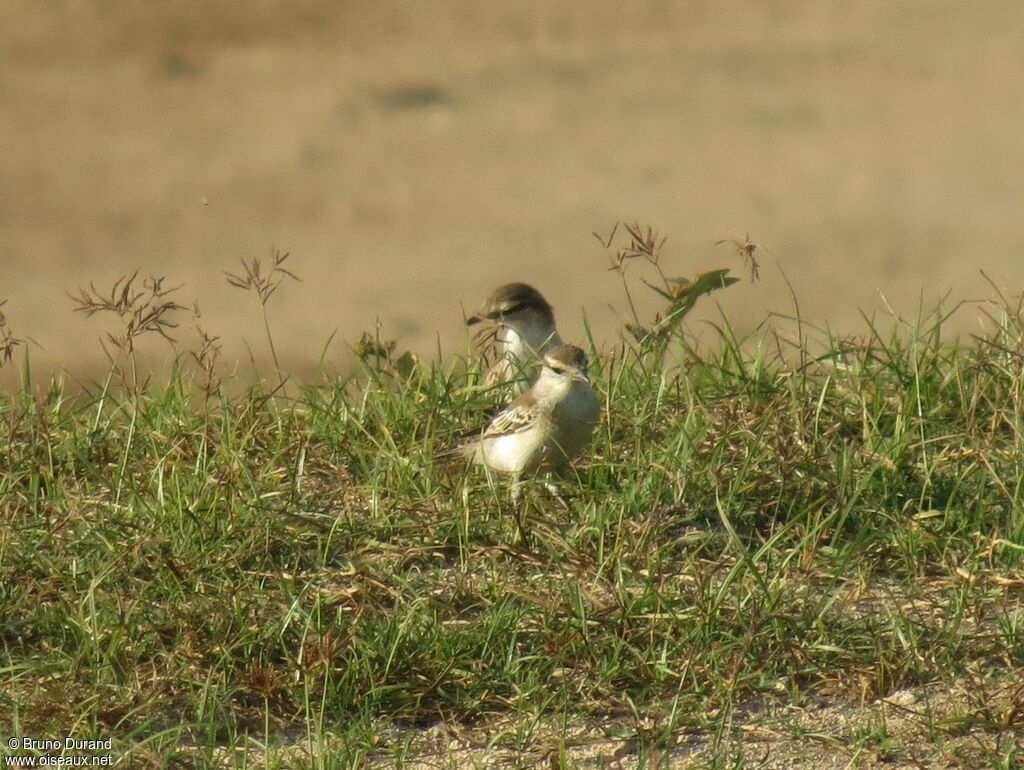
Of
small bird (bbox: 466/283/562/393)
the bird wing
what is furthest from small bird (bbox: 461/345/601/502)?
small bird (bbox: 466/283/562/393)

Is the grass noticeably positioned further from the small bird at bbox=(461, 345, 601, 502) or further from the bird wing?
the bird wing

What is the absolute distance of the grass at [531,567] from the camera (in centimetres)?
474

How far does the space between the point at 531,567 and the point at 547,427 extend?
2.58 ft

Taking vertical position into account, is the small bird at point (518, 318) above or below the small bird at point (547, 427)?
above

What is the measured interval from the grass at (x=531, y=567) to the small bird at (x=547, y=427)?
11cm

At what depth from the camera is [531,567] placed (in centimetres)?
554

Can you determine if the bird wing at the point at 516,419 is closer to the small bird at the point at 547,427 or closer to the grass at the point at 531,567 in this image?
the small bird at the point at 547,427

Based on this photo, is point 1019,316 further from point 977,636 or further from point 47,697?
point 47,697

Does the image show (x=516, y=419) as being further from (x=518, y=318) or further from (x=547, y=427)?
(x=518, y=318)

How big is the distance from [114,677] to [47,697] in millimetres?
213

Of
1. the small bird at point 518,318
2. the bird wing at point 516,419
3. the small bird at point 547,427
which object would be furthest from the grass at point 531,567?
the small bird at point 518,318

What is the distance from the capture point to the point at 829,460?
19.9ft

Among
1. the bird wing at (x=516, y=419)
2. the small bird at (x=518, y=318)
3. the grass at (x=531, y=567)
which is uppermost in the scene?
the small bird at (x=518, y=318)

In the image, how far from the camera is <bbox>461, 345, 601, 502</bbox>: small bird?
6.20 m
